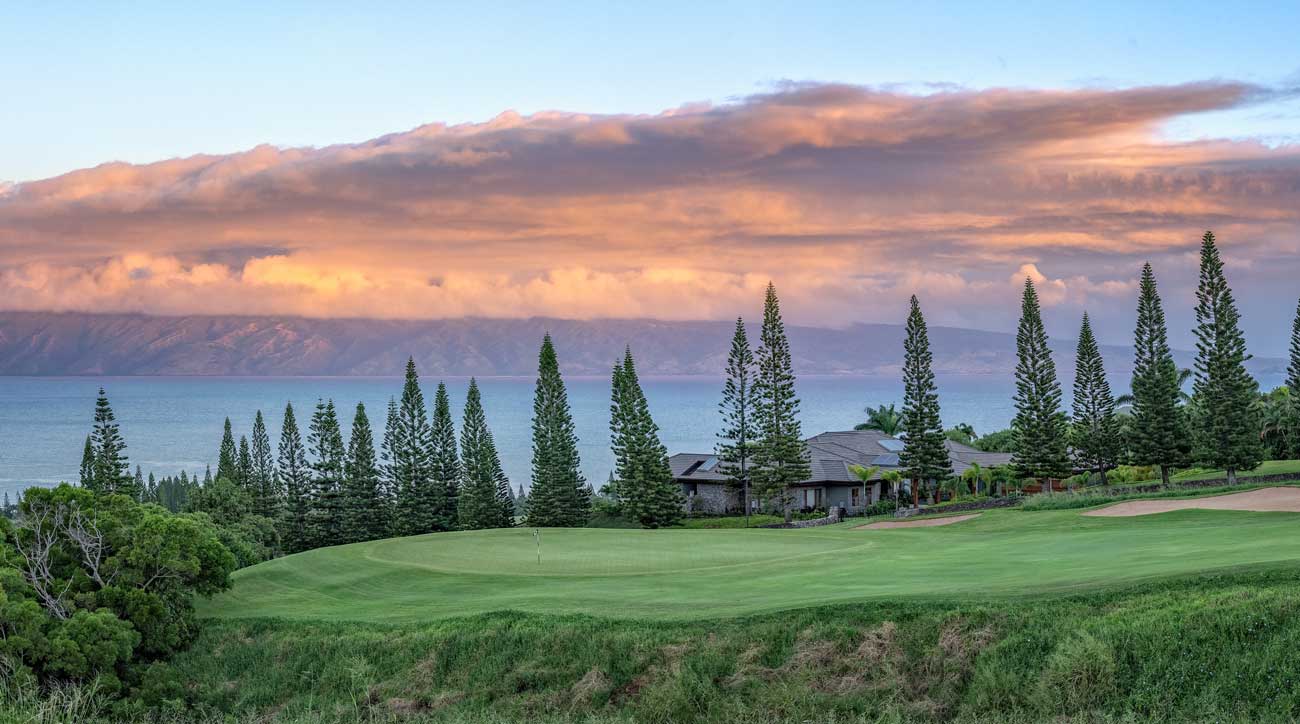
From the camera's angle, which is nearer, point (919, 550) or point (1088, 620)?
point (1088, 620)

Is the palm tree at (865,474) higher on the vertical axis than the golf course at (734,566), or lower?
lower

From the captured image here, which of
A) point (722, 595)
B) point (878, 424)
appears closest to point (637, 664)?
point (722, 595)

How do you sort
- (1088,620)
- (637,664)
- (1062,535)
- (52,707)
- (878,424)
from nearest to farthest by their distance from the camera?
(52,707) < (1088,620) < (637,664) < (1062,535) < (878,424)

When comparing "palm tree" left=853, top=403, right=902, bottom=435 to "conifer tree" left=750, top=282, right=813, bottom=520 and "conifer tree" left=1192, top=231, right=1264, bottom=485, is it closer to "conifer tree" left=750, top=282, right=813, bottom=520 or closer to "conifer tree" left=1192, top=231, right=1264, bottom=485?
"conifer tree" left=750, top=282, right=813, bottom=520

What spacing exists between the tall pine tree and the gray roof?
15.8 metres

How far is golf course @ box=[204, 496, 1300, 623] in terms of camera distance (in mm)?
18078

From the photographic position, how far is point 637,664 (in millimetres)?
16547

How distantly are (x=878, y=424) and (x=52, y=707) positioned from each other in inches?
3501

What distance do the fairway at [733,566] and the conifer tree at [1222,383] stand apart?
2018 centimetres

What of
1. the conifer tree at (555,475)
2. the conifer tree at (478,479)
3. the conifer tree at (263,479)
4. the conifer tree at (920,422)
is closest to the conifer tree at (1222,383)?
the conifer tree at (920,422)

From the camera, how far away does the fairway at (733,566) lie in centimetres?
1814

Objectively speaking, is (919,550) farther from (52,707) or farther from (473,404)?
(473,404)

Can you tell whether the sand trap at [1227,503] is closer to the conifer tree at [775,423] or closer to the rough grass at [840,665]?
the rough grass at [840,665]

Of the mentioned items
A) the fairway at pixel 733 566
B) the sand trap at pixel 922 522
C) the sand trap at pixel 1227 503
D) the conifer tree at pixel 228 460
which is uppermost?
the conifer tree at pixel 228 460
